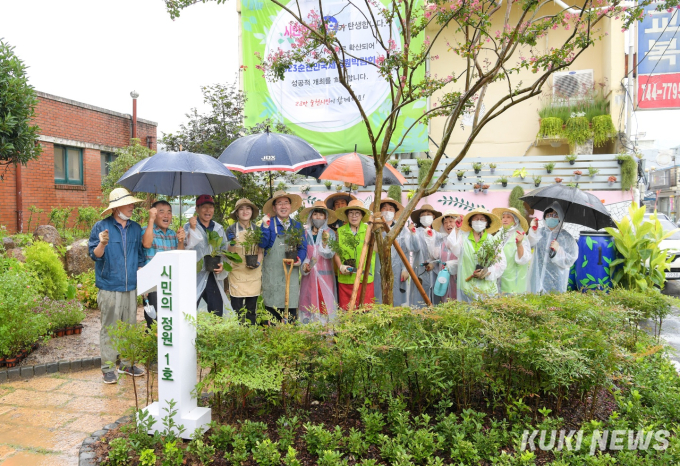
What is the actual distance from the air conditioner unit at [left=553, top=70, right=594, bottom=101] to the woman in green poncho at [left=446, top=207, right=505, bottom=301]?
8677mm

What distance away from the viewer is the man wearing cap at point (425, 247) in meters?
6.43

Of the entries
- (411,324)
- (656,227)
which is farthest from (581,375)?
(656,227)

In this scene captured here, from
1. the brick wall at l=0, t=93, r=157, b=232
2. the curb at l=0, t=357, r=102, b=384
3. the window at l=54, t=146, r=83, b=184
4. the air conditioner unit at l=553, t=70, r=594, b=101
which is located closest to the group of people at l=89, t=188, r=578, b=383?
the curb at l=0, t=357, r=102, b=384

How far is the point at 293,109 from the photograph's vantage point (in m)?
12.3

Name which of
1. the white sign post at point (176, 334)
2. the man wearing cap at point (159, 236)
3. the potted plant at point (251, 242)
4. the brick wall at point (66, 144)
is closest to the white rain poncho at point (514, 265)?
the potted plant at point (251, 242)

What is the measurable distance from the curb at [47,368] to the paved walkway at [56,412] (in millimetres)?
83

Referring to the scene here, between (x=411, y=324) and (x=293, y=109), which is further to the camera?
(x=293, y=109)

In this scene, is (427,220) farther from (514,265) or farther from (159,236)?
(159,236)

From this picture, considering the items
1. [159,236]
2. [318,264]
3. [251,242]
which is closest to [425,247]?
[318,264]

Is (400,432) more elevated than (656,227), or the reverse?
(656,227)

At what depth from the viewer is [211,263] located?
16.0 feet

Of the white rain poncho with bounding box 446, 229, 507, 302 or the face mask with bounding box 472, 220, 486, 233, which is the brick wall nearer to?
the white rain poncho with bounding box 446, 229, 507, 302

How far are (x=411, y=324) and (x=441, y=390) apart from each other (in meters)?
0.46

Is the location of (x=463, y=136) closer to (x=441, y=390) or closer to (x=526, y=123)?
(x=526, y=123)
